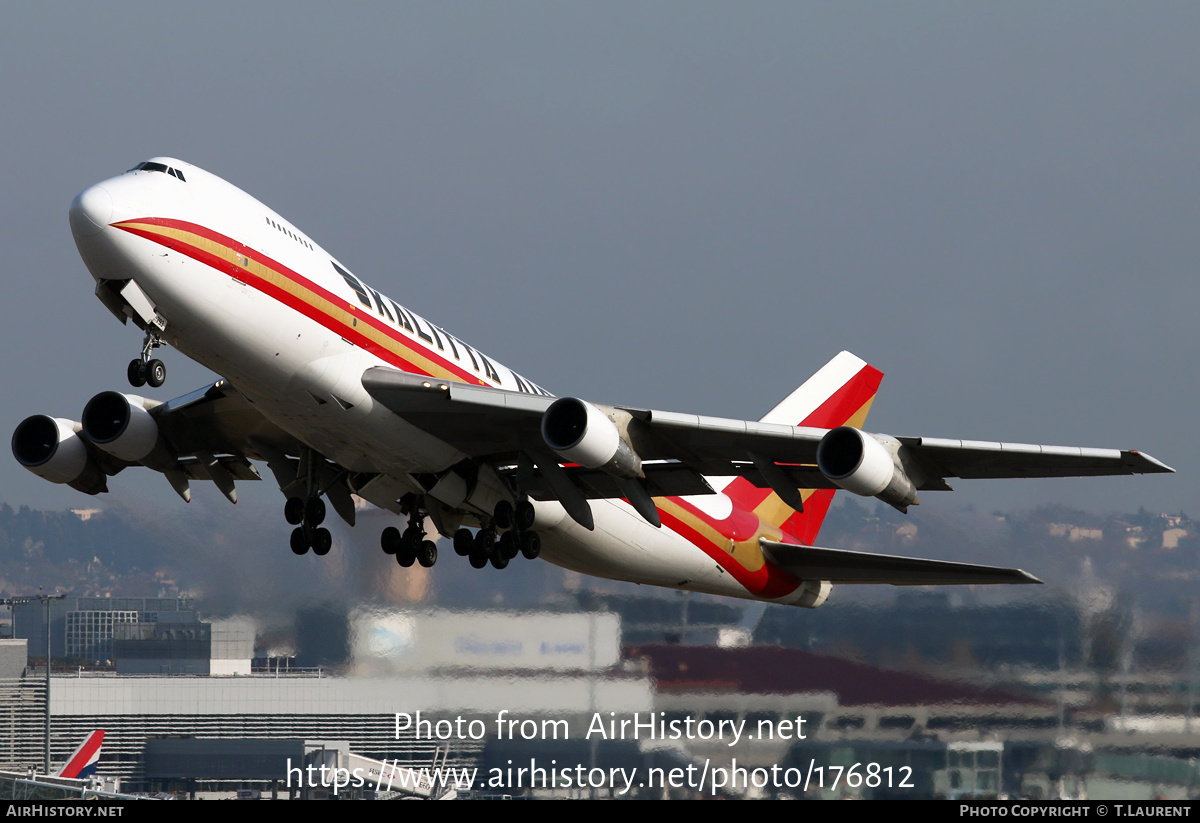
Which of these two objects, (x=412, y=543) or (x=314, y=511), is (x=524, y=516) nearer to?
(x=412, y=543)

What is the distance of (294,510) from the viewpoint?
22281mm

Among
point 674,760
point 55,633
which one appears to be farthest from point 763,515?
point 55,633

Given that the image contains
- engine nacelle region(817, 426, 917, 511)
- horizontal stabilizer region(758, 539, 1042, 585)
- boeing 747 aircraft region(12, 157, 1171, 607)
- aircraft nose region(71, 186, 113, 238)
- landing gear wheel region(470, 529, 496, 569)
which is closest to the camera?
aircraft nose region(71, 186, 113, 238)

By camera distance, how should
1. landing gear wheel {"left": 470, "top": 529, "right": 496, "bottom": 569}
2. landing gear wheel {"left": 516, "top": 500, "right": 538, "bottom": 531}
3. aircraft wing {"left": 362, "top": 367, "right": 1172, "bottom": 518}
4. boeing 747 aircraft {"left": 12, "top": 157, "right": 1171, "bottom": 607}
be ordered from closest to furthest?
1. boeing 747 aircraft {"left": 12, "top": 157, "right": 1171, "bottom": 607}
2. aircraft wing {"left": 362, "top": 367, "right": 1172, "bottom": 518}
3. landing gear wheel {"left": 516, "top": 500, "right": 538, "bottom": 531}
4. landing gear wheel {"left": 470, "top": 529, "right": 496, "bottom": 569}

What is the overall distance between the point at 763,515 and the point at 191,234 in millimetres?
13948

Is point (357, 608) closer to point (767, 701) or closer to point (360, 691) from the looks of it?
point (360, 691)

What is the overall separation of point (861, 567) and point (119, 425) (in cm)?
1378

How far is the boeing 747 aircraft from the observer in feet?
55.7

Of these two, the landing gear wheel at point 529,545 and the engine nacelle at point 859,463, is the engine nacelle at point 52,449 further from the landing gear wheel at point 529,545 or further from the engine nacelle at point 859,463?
the engine nacelle at point 859,463

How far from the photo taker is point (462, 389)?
19125 millimetres

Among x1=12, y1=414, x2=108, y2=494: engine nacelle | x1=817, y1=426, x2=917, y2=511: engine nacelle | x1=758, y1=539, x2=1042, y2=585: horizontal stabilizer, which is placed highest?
x1=12, y1=414, x2=108, y2=494: engine nacelle

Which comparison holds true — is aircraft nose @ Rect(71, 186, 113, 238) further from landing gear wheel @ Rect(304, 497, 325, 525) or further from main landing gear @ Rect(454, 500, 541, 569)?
main landing gear @ Rect(454, 500, 541, 569)

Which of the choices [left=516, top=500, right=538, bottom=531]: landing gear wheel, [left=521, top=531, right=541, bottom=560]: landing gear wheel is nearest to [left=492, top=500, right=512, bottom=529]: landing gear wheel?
[left=516, top=500, right=538, bottom=531]: landing gear wheel

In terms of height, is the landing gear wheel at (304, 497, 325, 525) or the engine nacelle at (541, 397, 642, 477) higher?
the engine nacelle at (541, 397, 642, 477)
